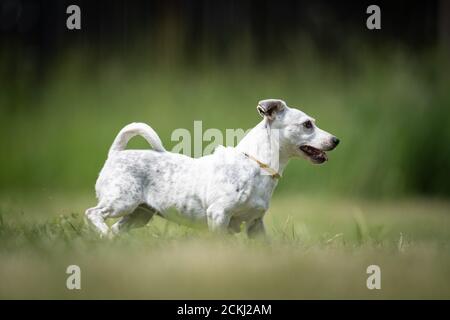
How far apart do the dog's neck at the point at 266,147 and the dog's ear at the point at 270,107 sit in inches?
2.5

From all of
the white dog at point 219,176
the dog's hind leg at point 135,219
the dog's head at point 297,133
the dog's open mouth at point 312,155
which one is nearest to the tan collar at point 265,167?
the white dog at point 219,176

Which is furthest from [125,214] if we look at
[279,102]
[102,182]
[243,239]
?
[279,102]

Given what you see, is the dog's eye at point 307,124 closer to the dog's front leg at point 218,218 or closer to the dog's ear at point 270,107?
the dog's ear at point 270,107

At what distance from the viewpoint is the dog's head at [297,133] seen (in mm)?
5340

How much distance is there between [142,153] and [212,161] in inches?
24.0

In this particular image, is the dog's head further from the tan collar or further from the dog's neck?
the tan collar

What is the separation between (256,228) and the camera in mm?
5449

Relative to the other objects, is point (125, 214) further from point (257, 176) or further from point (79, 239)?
point (257, 176)

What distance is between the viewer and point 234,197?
5.17 m

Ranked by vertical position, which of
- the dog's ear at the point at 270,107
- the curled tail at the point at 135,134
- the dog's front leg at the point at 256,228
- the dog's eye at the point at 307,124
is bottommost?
the dog's front leg at the point at 256,228

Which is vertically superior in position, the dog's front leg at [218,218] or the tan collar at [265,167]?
the tan collar at [265,167]

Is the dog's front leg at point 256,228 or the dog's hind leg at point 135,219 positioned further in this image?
the dog's hind leg at point 135,219

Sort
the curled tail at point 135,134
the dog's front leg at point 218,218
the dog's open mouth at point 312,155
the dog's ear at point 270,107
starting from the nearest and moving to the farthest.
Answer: the dog's front leg at point 218,218 → the dog's ear at point 270,107 → the dog's open mouth at point 312,155 → the curled tail at point 135,134

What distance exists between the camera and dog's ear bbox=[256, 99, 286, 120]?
5277mm
